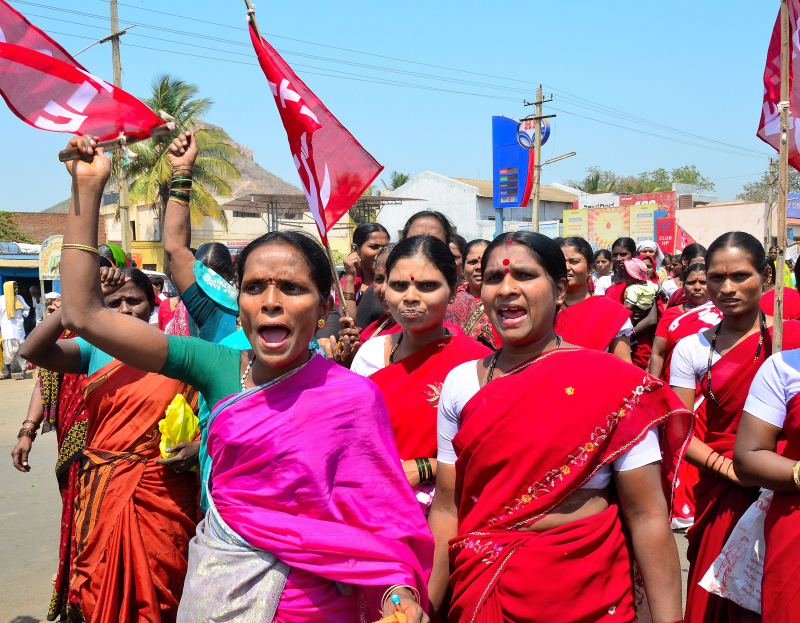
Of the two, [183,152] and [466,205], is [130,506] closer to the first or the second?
[183,152]

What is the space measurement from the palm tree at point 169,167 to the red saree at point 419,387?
2757 centimetres

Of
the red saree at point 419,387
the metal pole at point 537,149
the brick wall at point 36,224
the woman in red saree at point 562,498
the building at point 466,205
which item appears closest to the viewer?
the woman in red saree at point 562,498

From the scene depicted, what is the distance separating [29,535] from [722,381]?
489 centimetres

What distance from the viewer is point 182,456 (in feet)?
10.5

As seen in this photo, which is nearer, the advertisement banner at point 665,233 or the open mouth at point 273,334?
the open mouth at point 273,334

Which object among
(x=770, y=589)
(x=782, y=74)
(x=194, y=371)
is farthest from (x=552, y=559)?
(x=782, y=74)

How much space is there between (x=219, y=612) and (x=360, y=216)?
31149 millimetres

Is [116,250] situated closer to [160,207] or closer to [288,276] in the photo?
[288,276]

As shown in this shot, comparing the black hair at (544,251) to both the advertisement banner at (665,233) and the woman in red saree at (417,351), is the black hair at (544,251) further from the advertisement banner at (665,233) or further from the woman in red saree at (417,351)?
the advertisement banner at (665,233)

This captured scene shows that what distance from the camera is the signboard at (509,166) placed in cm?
2105

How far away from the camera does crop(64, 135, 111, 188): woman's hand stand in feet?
6.51

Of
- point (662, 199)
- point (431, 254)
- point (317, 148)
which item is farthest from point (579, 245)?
point (662, 199)

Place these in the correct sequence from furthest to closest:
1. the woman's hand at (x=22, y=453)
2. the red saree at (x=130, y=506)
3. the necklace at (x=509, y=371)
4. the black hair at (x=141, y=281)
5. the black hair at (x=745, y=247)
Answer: the woman's hand at (x=22, y=453) → the black hair at (x=141, y=281) → the black hair at (x=745, y=247) → the red saree at (x=130, y=506) → the necklace at (x=509, y=371)

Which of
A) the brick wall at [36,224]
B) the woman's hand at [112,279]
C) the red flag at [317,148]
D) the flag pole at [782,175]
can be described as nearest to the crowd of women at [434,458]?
the flag pole at [782,175]
